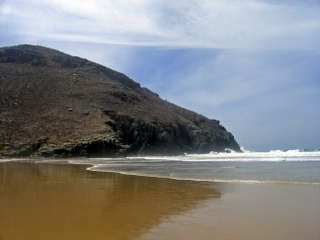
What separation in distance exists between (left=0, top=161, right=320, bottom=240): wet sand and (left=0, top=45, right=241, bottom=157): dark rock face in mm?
36969

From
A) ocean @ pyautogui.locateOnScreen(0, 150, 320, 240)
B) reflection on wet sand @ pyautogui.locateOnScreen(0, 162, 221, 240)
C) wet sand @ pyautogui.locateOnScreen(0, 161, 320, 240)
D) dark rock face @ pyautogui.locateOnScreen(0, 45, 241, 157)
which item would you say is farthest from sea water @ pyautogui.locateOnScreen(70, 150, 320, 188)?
dark rock face @ pyautogui.locateOnScreen(0, 45, 241, 157)

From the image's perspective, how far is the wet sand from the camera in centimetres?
582

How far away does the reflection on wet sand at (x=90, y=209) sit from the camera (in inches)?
232

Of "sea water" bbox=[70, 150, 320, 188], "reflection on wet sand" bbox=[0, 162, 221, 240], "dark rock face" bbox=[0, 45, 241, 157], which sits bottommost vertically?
"reflection on wet sand" bbox=[0, 162, 221, 240]

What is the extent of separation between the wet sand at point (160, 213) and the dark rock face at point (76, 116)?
121 ft

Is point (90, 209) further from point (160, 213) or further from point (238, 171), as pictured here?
point (238, 171)

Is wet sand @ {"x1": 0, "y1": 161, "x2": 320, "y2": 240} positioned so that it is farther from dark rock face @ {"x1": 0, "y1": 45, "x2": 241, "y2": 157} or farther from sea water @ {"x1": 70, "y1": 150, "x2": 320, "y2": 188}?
dark rock face @ {"x1": 0, "y1": 45, "x2": 241, "y2": 157}

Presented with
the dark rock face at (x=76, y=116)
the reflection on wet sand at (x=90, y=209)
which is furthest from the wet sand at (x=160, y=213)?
the dark rock face at (x=76, y=116)

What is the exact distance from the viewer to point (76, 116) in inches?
2092

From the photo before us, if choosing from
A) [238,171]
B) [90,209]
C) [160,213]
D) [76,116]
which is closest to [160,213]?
[160,213]

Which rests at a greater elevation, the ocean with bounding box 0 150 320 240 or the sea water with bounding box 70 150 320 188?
the sea water with bounding box 70 150 320 188

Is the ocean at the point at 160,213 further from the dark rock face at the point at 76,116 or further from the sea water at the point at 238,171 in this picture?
the dark rock face at the point at 76,116

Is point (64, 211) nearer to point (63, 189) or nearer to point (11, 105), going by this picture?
point (63, 189)

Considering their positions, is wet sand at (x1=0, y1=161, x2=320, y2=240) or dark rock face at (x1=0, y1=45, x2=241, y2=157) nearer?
wet sand at (x1=0, y1=161, x2=320, y2=240)
